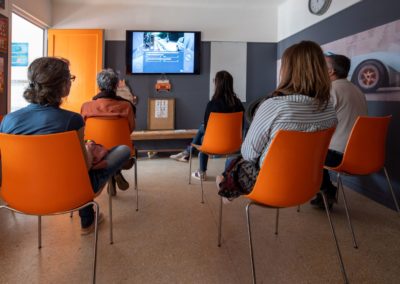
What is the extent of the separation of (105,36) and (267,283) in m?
4.42

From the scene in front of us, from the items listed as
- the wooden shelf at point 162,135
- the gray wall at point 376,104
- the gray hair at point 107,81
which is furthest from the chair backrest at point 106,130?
the gray wall at point 376,104

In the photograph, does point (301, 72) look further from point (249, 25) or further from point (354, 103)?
point (249, 25)

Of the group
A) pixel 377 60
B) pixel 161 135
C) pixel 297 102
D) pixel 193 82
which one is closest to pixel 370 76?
pixel 377 60

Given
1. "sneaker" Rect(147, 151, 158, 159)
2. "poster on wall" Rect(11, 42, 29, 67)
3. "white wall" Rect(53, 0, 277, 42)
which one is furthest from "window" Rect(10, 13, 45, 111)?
"sneaker" Rect(147, 151, 158, 159)

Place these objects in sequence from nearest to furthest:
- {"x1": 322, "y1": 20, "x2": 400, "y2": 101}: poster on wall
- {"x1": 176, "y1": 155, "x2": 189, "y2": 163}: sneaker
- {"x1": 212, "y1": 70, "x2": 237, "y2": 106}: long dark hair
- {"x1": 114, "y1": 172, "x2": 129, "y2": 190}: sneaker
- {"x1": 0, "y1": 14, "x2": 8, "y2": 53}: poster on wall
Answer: {"x1": 322, "y1": 20, "x2": 400, "y2": 101}: poster on wall, {"x1": 114, "y1": 172, "x2": 129, "y2": 190}: sneaker, {"x1": 212, "y1": 70, "x2": 237, "y2": 106}: long dark hair, {"x1": 0, "y1": 14, "x2": 8, "y2": 53}: poster on wall, {"x1": 176, "y1": 155, "x2": 189, "y2": 163}: sneaker

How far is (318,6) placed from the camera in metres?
3.89

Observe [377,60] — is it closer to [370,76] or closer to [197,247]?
[370,76]

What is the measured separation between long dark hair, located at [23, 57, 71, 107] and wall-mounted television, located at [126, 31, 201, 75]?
346 cm

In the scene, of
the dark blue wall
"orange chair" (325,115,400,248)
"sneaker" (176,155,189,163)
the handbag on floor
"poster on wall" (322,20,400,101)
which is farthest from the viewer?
"sneaker" (176,155,189,163)

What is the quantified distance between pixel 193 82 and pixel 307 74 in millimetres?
3768

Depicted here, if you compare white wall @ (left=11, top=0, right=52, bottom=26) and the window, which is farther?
the window

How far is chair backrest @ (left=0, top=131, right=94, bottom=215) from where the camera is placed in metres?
1.20

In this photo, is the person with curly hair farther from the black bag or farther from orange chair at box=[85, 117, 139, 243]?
orange chair at box=[85, 117, 139, 243]

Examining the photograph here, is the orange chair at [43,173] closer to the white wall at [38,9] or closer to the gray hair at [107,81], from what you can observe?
the gray hair at [107,81]
